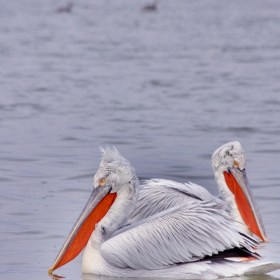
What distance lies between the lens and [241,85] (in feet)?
43.0

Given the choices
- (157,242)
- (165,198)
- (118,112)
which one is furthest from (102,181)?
(118,112)

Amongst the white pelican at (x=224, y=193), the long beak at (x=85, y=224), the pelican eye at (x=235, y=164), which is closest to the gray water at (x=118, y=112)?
the long beak at (x=85, y=224)

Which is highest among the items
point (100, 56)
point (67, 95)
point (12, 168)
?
point (100, 56)

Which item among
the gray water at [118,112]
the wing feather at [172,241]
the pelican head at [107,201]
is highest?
the gray water at [118,112]

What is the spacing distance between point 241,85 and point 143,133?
431 centimetres

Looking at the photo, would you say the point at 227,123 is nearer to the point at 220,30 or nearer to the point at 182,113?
the point at 182,113

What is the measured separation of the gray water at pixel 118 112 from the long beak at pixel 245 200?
138mm

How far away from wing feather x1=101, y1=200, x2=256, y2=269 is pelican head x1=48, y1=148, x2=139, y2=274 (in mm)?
131

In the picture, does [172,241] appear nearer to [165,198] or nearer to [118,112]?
[165,198]

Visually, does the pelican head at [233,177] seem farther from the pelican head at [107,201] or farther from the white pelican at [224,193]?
the pelican head at [107,201]

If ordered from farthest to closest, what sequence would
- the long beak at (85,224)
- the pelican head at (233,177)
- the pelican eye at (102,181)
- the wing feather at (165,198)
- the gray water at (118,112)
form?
the gray water at (118,112)
the pelican head at (233,177)
the wing feather at (165,198)
the pelican eye at (102,181)
the long beak at (85,224)

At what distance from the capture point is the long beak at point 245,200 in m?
5.36

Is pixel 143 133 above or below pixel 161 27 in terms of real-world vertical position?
below

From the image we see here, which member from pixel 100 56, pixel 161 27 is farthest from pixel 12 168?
pixel 161 27
